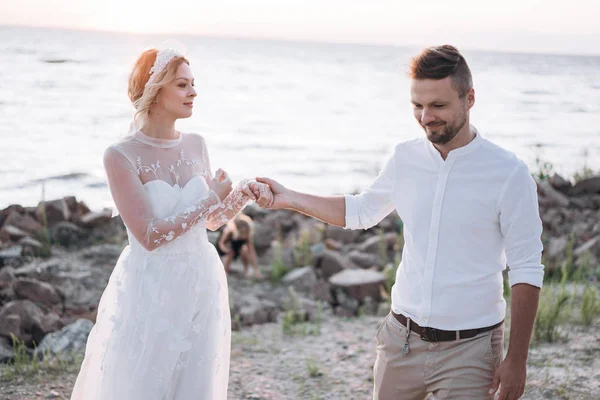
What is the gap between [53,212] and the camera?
9914 mm

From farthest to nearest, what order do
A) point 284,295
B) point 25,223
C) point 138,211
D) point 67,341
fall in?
point 25,223
point 284,295
point 67,341
point 138,211

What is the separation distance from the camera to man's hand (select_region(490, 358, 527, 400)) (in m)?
2.83

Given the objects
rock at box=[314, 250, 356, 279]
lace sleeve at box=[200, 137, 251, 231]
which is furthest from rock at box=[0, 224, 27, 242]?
lace sleeve at box=[200, 137, 251, 231]

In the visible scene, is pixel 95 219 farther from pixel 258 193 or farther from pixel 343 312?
pixel 258 193

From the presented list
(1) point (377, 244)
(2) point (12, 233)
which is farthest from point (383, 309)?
(2) point (12, 233)

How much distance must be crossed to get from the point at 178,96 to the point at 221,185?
49cm

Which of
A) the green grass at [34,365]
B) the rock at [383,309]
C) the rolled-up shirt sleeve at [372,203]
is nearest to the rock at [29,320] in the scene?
the green grass at [34,365]

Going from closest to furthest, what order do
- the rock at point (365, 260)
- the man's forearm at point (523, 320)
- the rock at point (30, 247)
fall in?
1. the man's forearm at point (523, 320)
2. the rock at point (30, 247)
3. the rock at point (365, 260)

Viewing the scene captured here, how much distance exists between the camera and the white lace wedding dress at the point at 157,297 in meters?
3.36

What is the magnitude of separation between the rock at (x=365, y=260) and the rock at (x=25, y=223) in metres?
3.96

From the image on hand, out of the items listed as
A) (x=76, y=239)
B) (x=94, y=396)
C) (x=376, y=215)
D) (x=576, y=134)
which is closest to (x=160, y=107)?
(x=376, y=215)

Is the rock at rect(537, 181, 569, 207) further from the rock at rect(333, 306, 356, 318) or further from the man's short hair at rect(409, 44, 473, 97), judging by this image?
the man's short hair at rect(409, 44, 473, 97)

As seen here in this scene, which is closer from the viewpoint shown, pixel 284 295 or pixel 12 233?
pixel 284 295

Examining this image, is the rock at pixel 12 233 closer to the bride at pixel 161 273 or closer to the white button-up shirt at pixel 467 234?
the bride at pixel 161 273
